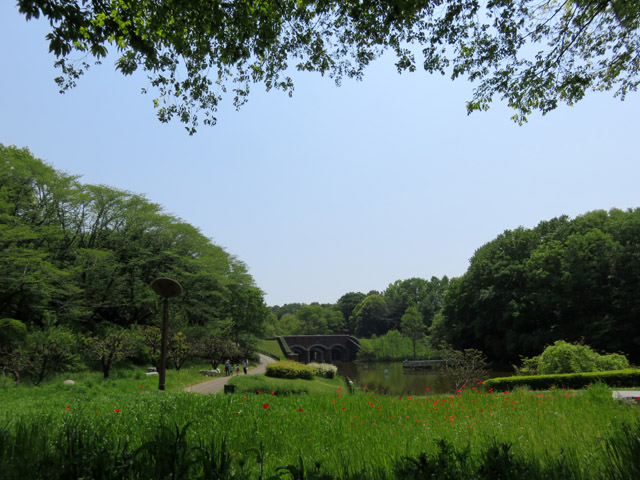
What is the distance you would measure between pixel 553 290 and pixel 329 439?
123ft

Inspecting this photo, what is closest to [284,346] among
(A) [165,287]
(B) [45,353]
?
(B) [45,353]

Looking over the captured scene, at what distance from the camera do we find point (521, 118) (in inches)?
318

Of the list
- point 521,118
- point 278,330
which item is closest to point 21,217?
point 521,118

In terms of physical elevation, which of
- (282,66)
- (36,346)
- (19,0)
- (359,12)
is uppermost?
(282,66)

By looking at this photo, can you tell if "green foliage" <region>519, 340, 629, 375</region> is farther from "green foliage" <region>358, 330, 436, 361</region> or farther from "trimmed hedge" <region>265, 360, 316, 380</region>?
"green foliage" <region>358, 330, 436, 361</region>

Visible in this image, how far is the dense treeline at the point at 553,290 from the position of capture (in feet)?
102

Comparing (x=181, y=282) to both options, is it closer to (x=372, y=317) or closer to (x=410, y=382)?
(x=410, y=382)

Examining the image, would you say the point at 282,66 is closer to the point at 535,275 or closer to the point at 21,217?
the point at 21,217

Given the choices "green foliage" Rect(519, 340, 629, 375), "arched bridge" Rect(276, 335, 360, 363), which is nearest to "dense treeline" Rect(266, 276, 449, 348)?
"arched bridge" Rect(276, 335, 360, 363)

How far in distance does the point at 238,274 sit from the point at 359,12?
4261 cm

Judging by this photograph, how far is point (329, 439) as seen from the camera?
4477mm

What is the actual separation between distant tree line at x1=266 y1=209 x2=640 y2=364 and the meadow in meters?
30.5

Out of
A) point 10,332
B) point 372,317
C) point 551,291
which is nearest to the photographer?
point 10,332

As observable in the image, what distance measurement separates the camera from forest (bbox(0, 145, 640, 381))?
71.9ft
